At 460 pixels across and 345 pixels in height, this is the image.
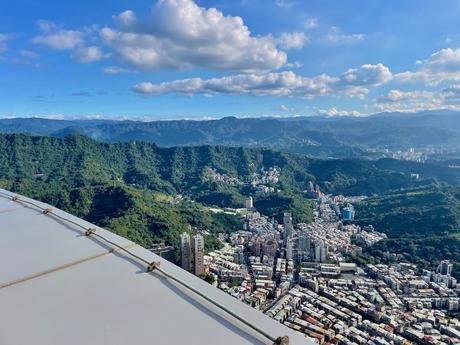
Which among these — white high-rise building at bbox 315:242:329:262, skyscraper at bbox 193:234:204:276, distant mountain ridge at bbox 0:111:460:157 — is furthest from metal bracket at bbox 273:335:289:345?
distant mountain ridge at bbox 0:111:460:157

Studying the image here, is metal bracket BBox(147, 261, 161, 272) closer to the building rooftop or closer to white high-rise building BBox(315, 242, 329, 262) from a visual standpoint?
the building rooftop

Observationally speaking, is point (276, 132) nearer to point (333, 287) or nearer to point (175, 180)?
point (175, 180)

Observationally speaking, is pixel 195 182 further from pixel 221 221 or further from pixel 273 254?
pixel 273 254

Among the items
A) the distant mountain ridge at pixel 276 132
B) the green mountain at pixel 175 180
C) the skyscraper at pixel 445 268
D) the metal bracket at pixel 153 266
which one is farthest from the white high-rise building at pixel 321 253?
the distant mountain ridge at pixel 276 132

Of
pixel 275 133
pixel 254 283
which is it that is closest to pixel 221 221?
pixel 254 283

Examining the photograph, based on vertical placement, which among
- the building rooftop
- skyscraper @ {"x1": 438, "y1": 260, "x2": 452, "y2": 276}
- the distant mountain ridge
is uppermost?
the distant mountain ridge

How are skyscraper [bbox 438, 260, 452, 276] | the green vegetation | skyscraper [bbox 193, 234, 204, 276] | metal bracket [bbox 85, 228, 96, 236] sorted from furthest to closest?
the green vegetation, skyscraper [bbox 438, 260, 452, 276], skyscraper [bbox 193, 234, 204, 276], metal bracket [bbox 85, 228, 96, 236]

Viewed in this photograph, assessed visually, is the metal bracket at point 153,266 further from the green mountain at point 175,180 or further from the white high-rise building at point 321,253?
the white high-rise building at point 321,253

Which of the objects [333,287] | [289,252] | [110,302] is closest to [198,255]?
[289,252]
